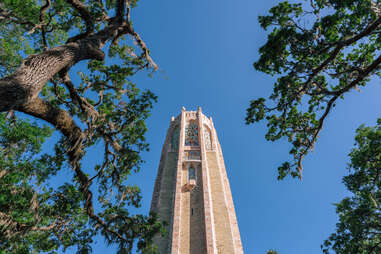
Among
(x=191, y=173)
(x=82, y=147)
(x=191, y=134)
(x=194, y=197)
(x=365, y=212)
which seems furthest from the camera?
(x=191, y=134)

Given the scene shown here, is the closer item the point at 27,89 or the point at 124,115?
the point at 27,89

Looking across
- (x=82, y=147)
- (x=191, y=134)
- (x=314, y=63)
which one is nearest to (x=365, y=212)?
(x=314, y=63)

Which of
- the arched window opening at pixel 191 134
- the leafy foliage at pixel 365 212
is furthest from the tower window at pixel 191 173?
the leafy foliage at pixel 365 212

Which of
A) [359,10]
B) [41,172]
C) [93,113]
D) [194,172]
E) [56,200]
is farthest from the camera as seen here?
[194,172]

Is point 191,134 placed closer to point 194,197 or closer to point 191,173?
point 191,173

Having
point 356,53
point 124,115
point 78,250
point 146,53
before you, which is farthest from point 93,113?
point 356,53

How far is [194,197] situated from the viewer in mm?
25812

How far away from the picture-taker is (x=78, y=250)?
877 centimetres

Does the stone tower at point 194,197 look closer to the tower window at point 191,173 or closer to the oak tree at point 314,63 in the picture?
the tower window at point 191,173

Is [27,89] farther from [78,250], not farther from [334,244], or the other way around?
[334,244]

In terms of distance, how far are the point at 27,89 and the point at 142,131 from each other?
5.71 m

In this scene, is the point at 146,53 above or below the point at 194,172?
below

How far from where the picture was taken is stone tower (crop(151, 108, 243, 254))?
21359 millimetres

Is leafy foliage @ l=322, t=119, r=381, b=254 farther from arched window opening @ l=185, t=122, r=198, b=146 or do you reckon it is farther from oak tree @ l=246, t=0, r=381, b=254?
arched window opening @ l=185, t=122, r=198, b=146
